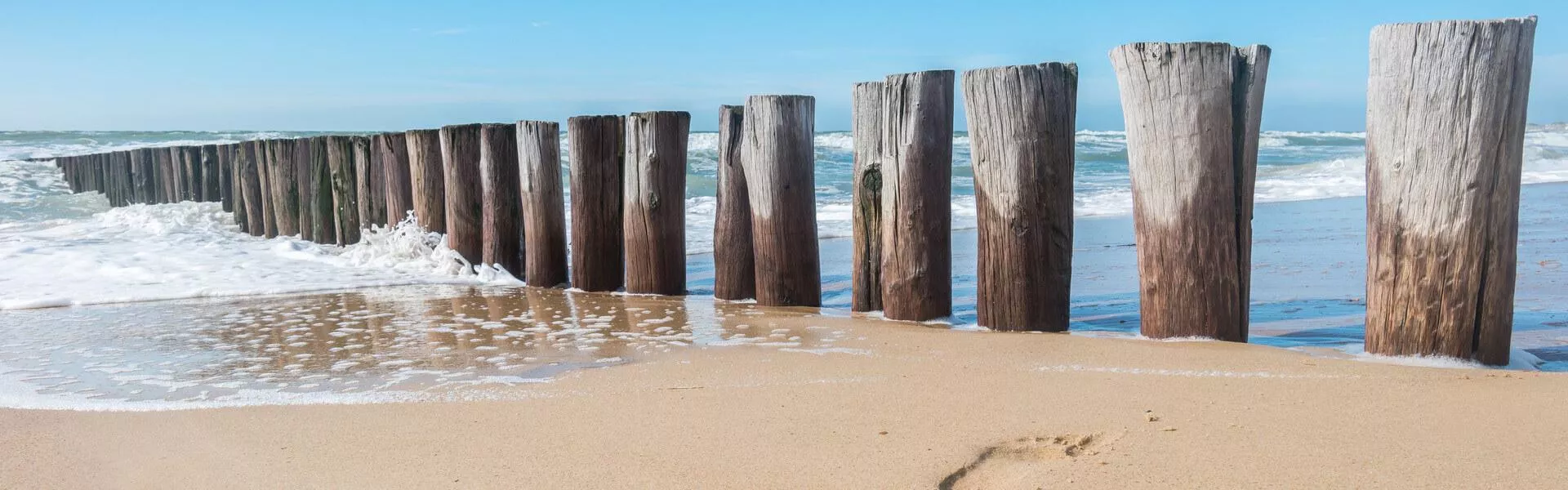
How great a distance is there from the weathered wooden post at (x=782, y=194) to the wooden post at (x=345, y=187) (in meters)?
4.43

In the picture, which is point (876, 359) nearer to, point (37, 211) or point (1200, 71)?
point (1200, 71)

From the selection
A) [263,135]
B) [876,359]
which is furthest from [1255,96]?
[263,135]

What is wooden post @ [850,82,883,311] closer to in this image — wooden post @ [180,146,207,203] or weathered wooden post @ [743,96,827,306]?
weathered wooden post @ [743,96,827,306]

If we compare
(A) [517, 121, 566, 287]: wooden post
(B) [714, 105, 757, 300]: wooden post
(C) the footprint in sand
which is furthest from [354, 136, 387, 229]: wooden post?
(C) the footprint in sand

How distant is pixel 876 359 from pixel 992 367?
1.46 feet

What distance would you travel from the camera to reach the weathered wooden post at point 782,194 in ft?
18.4

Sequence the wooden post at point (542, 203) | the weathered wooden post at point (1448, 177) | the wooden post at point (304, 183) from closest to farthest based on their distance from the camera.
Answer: the weathered wooden post at point (1448, 177)
the wooden post at point (542, 203)
the wooden post at point (304, 183)

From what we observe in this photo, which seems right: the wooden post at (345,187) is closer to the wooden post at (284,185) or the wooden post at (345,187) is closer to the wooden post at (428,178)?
the wooden post at (284,185)

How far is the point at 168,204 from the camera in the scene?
546 inches

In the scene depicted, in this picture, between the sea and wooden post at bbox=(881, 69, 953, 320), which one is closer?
the sea

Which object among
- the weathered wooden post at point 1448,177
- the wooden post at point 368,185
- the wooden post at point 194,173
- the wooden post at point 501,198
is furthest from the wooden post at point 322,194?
the weathered wooden post at point 1448,177

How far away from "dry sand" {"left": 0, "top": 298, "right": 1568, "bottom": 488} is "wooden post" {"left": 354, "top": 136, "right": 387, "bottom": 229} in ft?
16.6

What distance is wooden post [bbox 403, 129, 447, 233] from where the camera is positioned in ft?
25.0

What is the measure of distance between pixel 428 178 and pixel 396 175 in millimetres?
503
